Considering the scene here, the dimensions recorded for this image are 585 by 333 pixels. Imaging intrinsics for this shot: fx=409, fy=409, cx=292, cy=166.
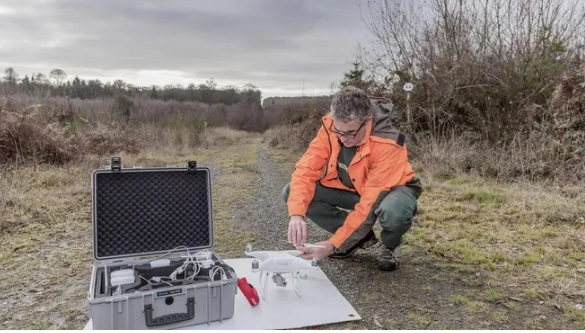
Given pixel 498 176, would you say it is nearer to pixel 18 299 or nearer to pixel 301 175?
pixel 301 175

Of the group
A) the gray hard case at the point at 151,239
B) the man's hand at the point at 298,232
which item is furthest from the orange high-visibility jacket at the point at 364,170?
the gray hard case at the point at 151,239

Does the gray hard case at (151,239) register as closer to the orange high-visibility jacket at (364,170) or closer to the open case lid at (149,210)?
the open case lid at (149,210)

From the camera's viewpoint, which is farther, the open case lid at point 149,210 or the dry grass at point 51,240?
the dry grass at point 51,240

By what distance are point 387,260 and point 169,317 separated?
167cm

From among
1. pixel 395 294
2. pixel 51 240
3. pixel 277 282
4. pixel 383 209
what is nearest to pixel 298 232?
pixel 277 282

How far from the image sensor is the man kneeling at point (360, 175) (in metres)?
2.74

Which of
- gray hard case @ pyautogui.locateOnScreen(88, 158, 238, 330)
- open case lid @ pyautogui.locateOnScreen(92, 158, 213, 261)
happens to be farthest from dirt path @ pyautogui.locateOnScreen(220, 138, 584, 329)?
open case lid @ pyautogui.locateOnScreen(92, 158, 213, 261)

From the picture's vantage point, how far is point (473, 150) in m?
7.53

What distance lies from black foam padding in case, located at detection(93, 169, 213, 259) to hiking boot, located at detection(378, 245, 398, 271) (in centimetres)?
132

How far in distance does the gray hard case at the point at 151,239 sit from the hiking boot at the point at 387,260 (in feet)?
4.22

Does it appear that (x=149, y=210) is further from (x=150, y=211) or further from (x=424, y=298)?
(x=424, y=298)

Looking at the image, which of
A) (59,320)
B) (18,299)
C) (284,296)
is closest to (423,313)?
(284,296)

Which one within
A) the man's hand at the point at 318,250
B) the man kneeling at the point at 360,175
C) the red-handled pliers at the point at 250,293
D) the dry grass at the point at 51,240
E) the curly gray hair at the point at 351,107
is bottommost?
the dry grass at the point at 51,240

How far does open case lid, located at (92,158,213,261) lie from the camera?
2.46 metres
